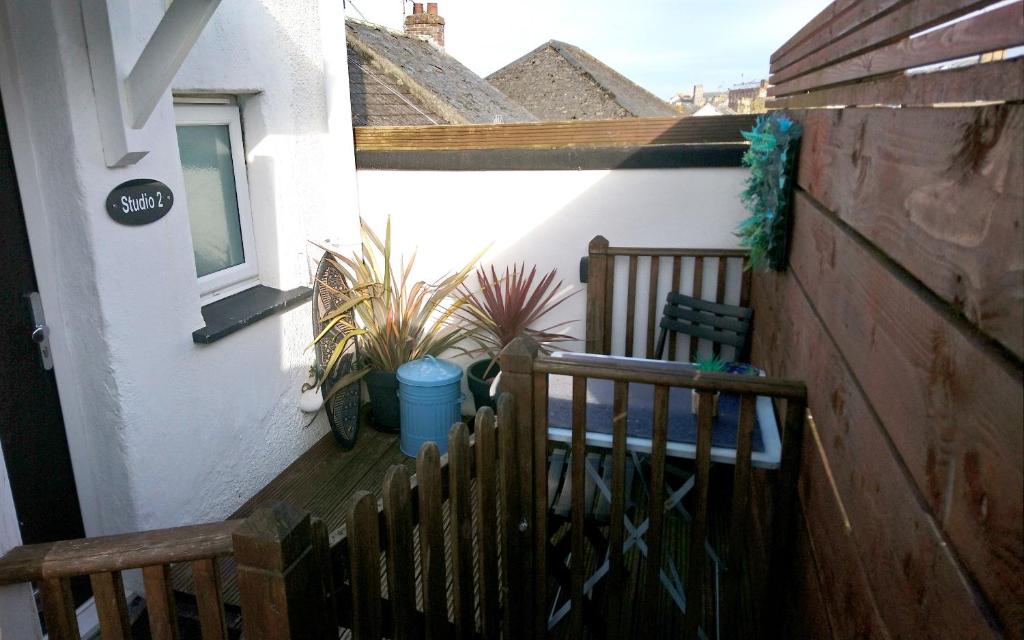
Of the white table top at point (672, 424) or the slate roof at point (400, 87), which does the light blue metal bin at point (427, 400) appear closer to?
the white table top at point (672, 424)

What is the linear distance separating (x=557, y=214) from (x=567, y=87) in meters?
8.02

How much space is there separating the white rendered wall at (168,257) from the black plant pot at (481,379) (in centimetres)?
89

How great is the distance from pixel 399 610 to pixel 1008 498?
50.8 inches

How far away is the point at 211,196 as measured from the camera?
9.84ft

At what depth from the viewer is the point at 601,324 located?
3562 millimetres

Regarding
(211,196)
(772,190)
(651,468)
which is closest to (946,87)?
(651,468)

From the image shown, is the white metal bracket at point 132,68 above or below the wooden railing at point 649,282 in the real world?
above

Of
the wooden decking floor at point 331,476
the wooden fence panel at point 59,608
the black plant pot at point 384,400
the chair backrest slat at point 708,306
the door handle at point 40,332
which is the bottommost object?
the wooden decking floor at point 331,476

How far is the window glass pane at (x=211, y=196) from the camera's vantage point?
287 centimetres

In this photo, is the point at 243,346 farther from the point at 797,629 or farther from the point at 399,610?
the point at 797,629

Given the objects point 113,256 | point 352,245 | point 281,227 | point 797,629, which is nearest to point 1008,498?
point 797,629

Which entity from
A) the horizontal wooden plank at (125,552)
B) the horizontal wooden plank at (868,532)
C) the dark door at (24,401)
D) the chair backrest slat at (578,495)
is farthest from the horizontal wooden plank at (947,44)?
the dark door at (24,401)

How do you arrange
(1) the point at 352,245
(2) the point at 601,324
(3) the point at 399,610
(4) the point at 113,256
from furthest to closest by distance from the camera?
1. (1) the point at 352,245
2. (2) the point at 601,324
3. (4) the point at 113,256
4. (3) the point at 399,610

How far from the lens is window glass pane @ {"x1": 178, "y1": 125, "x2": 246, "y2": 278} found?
2.87m
